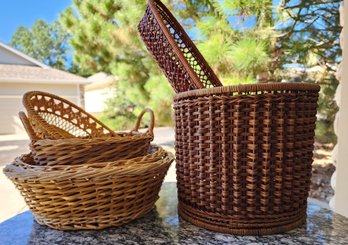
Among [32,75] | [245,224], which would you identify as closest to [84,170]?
[245,224]

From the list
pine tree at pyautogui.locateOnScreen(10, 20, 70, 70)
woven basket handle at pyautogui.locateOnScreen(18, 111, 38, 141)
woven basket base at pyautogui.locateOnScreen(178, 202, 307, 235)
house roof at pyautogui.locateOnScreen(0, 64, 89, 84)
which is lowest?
woven basket base at pyautogui.locateOnScreen(178, 202, 307, 235)

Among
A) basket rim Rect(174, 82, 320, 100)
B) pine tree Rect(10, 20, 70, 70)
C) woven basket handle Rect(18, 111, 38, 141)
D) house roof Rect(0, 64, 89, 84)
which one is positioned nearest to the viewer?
basket rim Rect(174, 82, 320, 100)

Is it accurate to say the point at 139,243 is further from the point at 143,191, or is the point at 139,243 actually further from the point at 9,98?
the point at 9,98

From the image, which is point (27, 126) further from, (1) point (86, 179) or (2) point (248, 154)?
(2) point (248, 154)

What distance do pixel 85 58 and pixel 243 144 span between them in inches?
162

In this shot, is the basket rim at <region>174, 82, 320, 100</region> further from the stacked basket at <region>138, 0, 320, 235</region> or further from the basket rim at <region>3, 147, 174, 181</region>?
the basket rim at <region>3, 147, 174, 181</region>

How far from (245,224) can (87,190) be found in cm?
29

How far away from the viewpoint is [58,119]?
83cm

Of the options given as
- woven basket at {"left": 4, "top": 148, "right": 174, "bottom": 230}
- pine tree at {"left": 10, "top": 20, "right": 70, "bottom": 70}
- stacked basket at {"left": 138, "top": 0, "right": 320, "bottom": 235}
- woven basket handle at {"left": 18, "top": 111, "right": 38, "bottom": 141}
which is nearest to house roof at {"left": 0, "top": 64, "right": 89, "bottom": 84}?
pine tree at {"left": 10, "top": 20, "right": 70, "bottom": 70}

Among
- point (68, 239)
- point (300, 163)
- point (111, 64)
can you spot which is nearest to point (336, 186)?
point (300, 163)

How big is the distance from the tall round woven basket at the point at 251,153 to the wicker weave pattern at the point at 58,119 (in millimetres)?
331

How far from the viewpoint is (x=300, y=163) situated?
1.69 ft

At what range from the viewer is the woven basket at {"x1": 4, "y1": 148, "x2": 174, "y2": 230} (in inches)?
19.3

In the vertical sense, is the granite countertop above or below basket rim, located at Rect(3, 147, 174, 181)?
below
